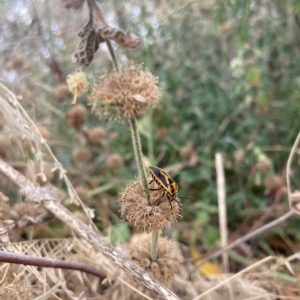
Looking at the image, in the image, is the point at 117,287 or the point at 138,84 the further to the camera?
the point at 117,287

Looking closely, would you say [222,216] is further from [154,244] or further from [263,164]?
[154,244]

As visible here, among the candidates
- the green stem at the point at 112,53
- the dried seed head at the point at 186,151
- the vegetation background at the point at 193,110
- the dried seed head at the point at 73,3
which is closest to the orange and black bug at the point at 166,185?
the green stem at the point at 112,53

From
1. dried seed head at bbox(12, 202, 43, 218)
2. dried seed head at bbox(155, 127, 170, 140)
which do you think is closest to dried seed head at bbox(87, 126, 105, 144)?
dried seed head at bbox(155, 127, 170, 140)

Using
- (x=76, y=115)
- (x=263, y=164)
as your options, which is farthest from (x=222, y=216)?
(x=76, y=115)

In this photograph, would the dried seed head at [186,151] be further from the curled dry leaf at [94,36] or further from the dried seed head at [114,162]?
the curled dry leaf at [94,36]

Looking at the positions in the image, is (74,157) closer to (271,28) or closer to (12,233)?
(12,233)

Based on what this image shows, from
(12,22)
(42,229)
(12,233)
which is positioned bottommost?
(42,229)

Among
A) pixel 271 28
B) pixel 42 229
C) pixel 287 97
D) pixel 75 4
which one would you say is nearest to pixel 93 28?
pixel 75 4
